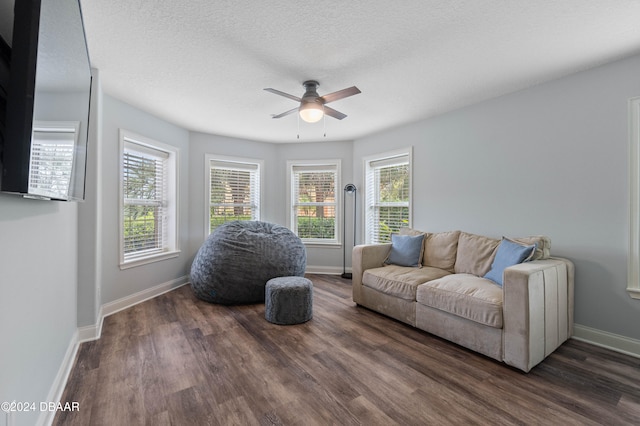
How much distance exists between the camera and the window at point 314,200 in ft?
16.8

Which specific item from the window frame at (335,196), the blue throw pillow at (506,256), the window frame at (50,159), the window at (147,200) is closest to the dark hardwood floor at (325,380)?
the blue throw pillow at (506,256)

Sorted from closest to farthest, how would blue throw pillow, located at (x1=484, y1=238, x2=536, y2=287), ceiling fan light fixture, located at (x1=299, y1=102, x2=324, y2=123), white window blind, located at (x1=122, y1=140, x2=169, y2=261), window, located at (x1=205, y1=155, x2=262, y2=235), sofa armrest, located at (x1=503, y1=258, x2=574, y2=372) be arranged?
1. sofa armrest, located at (x1=503, y1=258, x2=574, y2=372)
2. blue throw pillow, located at (x1=484, y1=238, x2=536, y2=287)
3. ceiling fan light fixture, located at (x1=299, y1=102, x2=324, y2=123)
4. white window blind, located at (x1=122, y1=140, x2=169, y2=261)
5. window, located at (x1=205, y1=155, x2=262, y2=235)

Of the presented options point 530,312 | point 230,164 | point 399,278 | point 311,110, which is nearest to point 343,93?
point 311,110

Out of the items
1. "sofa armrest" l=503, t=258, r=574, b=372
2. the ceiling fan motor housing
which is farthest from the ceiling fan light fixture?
"sofa armrest" l=503, t=258, r=574, b=372

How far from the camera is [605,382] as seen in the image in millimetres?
1896

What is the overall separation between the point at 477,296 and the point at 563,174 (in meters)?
1.53

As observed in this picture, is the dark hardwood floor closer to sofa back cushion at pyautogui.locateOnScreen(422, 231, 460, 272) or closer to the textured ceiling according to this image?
sofa back cushion at pyautogui.locateOnScreen(422, 231, 460, 272)

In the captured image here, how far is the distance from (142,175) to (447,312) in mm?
3931

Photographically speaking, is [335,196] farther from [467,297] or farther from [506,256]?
[467,297]

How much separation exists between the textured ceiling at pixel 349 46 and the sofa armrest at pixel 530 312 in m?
1.73

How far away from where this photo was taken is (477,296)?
7.36ft

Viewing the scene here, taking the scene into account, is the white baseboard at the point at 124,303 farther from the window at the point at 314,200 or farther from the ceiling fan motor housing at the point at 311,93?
the ceiling fan motor housing at the point at 311,93

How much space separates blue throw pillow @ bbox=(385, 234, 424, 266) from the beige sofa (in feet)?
0.31

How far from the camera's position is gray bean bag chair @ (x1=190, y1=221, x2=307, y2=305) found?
338 centimetres
